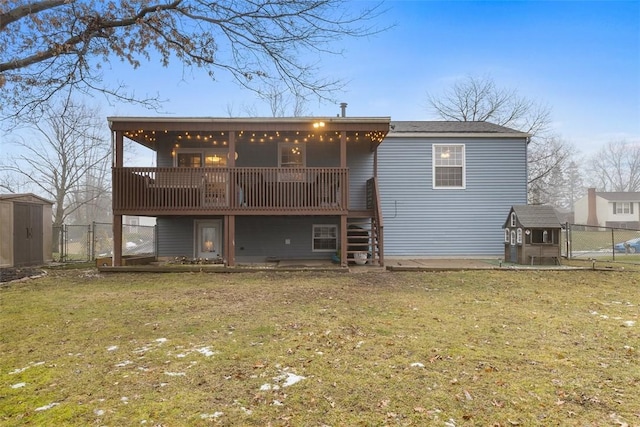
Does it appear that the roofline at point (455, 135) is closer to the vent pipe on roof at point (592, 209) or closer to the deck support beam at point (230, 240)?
the deck support beam at point (230, 240)

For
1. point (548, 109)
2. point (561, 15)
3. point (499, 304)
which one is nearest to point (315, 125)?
point (499, 304)

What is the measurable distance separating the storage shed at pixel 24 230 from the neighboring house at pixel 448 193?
11.5 m

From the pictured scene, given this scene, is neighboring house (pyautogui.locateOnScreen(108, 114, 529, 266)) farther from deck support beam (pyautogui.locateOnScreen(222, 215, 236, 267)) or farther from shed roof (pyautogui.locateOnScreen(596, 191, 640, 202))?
shed roof (pyautogui.locateOnScreen(596, 191, 640, 202))

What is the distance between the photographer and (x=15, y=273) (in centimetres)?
946

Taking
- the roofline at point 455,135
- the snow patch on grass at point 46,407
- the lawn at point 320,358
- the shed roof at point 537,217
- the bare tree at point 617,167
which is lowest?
the lawn at point 320,358

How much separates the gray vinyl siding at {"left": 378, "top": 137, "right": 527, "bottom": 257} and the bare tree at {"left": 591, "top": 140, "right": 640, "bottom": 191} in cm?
4560

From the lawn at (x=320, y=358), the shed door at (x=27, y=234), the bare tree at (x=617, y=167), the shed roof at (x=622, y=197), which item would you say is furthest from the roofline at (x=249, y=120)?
the bare tree at (x=617, y=167)

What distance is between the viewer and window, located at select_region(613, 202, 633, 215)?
35.7m

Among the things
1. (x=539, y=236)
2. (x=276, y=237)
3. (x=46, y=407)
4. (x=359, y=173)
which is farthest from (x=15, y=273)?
(x=539, y=236)

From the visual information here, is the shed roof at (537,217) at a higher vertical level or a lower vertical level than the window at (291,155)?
lower

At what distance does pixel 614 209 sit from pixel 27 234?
46.3 meters

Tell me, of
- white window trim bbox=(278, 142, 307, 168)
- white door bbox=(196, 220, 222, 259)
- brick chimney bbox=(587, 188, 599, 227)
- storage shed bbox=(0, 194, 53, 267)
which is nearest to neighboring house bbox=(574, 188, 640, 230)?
brick chimney bbox=(587, 188, 599, 227)

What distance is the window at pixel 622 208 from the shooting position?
35.7m

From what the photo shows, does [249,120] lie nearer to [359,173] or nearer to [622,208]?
[359,173]
